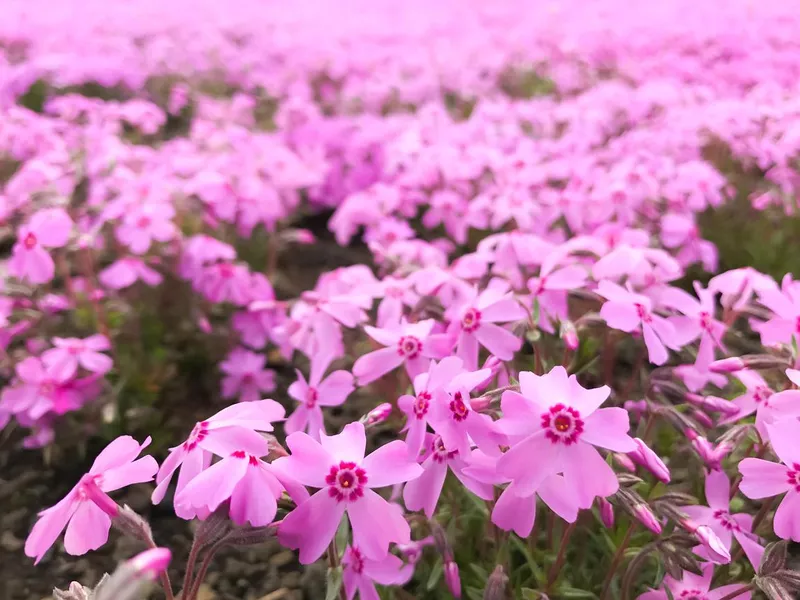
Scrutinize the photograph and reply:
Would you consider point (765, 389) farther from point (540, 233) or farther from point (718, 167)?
point (718, 167)

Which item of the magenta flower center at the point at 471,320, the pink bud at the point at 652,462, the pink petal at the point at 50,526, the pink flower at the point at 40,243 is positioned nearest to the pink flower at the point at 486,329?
the magenta flower center at the point at 471,320

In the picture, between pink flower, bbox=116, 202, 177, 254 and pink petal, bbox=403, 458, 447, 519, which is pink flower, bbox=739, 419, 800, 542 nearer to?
pink petal, bbox=403, 458, 447, 519

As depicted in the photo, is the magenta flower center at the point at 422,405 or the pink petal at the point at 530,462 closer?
the pink petal at the point at 530,462

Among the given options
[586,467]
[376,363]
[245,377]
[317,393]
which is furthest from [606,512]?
[245,377]

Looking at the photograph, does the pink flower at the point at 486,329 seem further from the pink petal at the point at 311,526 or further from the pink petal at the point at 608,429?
the pink petal at the point at 311,526

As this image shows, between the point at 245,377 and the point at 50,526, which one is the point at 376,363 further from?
the point at 245,377

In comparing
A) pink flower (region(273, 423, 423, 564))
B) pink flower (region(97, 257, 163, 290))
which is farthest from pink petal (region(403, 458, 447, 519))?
pink flower (region(97, 257, 163, 290))
